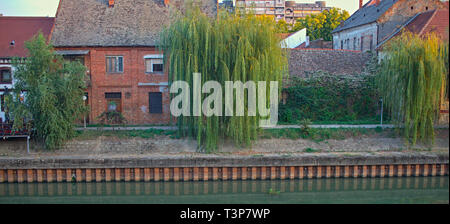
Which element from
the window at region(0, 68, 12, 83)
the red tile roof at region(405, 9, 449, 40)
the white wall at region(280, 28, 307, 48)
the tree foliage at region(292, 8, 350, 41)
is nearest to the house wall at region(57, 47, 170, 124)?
the window at region(0, 68, 12, 83)

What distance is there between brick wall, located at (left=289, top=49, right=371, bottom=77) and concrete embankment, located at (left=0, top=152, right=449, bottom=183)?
27.0 ft

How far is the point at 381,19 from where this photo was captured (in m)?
27.8

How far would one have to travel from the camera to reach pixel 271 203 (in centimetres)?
1545

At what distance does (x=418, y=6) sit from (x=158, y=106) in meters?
18.7

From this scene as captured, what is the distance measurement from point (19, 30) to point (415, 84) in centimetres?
2141

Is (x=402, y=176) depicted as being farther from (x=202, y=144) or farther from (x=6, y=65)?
(x=6, y=65)

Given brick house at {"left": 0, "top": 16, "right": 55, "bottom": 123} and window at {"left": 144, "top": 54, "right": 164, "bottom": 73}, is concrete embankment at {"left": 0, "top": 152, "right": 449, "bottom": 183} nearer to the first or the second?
brick house at {"left": 0, "top": 16, "right": 55, "bottom": 123}

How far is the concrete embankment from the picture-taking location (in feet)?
58.2

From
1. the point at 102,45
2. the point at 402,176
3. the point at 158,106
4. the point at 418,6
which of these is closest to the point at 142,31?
the point at 102,45

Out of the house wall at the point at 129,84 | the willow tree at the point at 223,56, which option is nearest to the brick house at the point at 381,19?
the willow tree at the point at 223,56

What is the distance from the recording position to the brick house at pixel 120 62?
2262 centimetres

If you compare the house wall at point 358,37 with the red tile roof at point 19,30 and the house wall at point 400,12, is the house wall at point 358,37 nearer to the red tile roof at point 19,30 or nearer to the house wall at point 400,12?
the house wall at point 400,12

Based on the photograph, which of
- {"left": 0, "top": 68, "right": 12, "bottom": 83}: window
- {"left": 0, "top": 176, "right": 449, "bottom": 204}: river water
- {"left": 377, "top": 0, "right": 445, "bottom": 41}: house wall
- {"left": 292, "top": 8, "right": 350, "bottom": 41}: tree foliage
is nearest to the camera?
{"left": 0, "top": 176, "right": 449, "bottom": 204}: river water

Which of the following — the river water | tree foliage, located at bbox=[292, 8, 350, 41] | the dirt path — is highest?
tree foliage, located at bbox=[292, 8, 350, 41]
